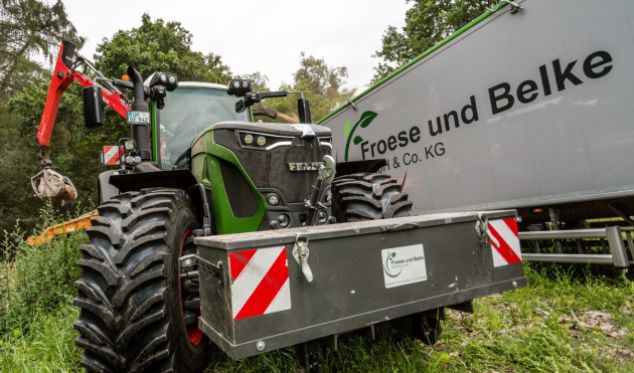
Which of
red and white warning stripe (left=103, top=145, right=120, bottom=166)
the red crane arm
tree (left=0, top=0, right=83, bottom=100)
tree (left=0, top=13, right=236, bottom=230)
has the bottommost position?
red and white warning stripe (left=103, top=145, right=120, bottom=166)

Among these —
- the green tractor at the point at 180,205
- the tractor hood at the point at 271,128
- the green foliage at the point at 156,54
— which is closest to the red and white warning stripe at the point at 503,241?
the green tractor at the point at 180,205

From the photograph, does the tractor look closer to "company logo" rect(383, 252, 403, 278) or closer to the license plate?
the license plate

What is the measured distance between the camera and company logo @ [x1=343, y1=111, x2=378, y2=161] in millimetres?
6246

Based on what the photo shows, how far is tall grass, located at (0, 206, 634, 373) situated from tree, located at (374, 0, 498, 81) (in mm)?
11108

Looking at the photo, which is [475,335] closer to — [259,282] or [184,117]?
[259,282]

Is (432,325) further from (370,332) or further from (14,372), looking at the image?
(14,372)

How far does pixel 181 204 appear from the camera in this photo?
7.25 ft

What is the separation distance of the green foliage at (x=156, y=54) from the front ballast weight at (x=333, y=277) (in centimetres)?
1583

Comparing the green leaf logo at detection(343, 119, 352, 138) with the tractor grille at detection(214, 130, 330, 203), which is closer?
the tractor grille at detection(214, 130, 330, 203)

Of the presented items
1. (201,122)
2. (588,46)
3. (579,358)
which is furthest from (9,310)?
(588,46)

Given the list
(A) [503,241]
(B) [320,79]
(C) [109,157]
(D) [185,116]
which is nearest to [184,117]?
(D) [185,116]

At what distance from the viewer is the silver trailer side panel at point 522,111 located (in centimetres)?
309

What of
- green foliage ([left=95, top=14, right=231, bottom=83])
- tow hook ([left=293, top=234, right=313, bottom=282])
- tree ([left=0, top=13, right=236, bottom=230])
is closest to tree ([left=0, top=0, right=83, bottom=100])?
tree ([left=0, top=13, right=236, bottom=230])

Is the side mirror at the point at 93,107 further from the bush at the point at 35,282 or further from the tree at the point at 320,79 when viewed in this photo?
the tree at the point at 320,79
